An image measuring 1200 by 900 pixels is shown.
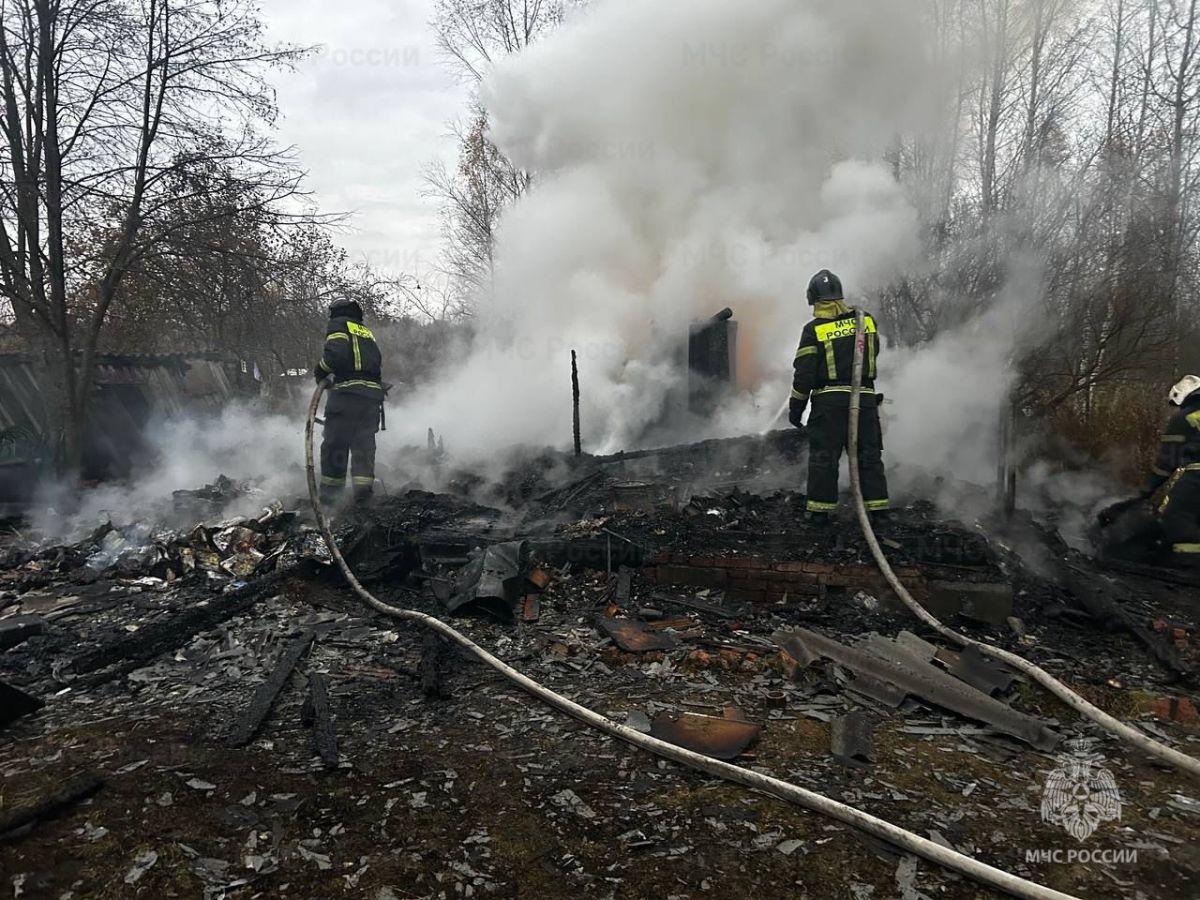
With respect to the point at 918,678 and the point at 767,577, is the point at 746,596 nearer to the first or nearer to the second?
the point at 767,577

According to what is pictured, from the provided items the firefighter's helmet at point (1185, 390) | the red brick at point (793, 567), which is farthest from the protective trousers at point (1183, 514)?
the red brick at point (793, 567)

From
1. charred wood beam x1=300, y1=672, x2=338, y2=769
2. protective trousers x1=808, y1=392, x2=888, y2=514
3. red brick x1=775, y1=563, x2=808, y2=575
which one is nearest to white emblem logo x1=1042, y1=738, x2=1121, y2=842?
red brick x1=775, y1=563, x2=808, y2=575

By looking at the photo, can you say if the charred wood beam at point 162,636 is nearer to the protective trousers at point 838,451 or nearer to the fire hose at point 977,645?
the protective trousers at point 838,451

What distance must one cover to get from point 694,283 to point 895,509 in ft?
17.6

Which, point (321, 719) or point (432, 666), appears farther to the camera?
point (432, 666)

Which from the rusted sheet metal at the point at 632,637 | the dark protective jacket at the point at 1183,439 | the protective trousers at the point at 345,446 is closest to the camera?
the rusted sheet metal at the point at 632,637

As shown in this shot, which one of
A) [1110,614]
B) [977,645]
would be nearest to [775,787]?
[977,645]

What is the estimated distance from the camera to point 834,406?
5.44m

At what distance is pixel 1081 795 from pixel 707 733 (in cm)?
149

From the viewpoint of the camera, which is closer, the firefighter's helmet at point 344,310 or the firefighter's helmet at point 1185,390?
the firefighter's helmet at point 1185,390

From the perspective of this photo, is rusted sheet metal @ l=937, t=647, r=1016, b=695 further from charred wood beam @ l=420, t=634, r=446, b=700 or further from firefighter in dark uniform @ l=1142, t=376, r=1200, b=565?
firefighter in dark uniform @ l=1142, t=376, r=1200, b=565

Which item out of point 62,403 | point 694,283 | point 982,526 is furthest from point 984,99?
Answer: point 62,403

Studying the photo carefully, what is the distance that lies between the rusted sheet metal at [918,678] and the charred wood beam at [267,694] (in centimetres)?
282

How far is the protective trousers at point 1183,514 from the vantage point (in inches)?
212
